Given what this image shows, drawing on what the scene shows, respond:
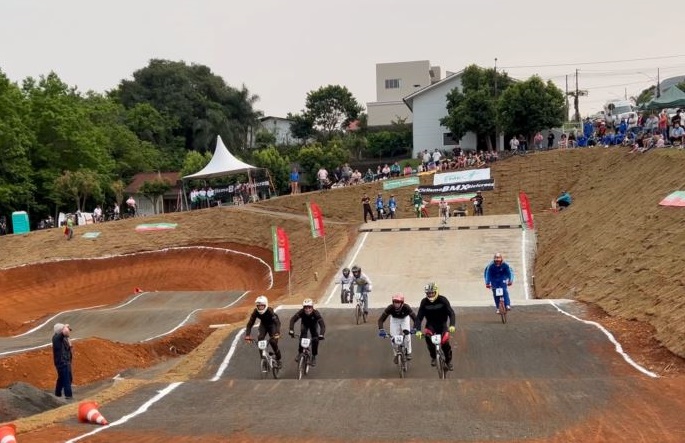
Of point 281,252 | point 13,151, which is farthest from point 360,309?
point 13,151

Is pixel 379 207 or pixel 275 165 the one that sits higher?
pixel 275 165

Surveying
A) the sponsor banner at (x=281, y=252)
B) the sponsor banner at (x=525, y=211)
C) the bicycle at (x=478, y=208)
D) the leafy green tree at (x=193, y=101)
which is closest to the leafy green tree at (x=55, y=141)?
the leafy green tree at (x=193, y=101)

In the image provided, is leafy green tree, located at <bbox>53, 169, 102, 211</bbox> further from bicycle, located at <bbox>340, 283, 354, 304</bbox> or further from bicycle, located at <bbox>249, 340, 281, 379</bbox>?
bicycle, located at <bbox>249, 340, 281, 379</bbox>

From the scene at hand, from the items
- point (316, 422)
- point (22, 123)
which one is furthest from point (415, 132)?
point (316, 422)

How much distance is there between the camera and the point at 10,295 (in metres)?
47.0

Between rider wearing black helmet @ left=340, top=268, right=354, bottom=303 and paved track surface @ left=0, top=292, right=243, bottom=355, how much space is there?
20.4ft

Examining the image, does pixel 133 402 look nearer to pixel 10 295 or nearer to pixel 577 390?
pixel 577 390

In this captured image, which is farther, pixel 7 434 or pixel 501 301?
pixel 501 301

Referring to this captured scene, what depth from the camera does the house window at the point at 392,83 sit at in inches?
4122

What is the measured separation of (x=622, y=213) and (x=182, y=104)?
78.8 metres

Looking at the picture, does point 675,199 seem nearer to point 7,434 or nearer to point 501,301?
point 501,301

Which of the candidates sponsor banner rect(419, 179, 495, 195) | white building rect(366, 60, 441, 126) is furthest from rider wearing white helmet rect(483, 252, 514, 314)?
white building rect(366, 60, 441, 126)

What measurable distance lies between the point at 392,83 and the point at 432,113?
29703 millimetres

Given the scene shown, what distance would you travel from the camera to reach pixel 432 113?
76.6 meters
